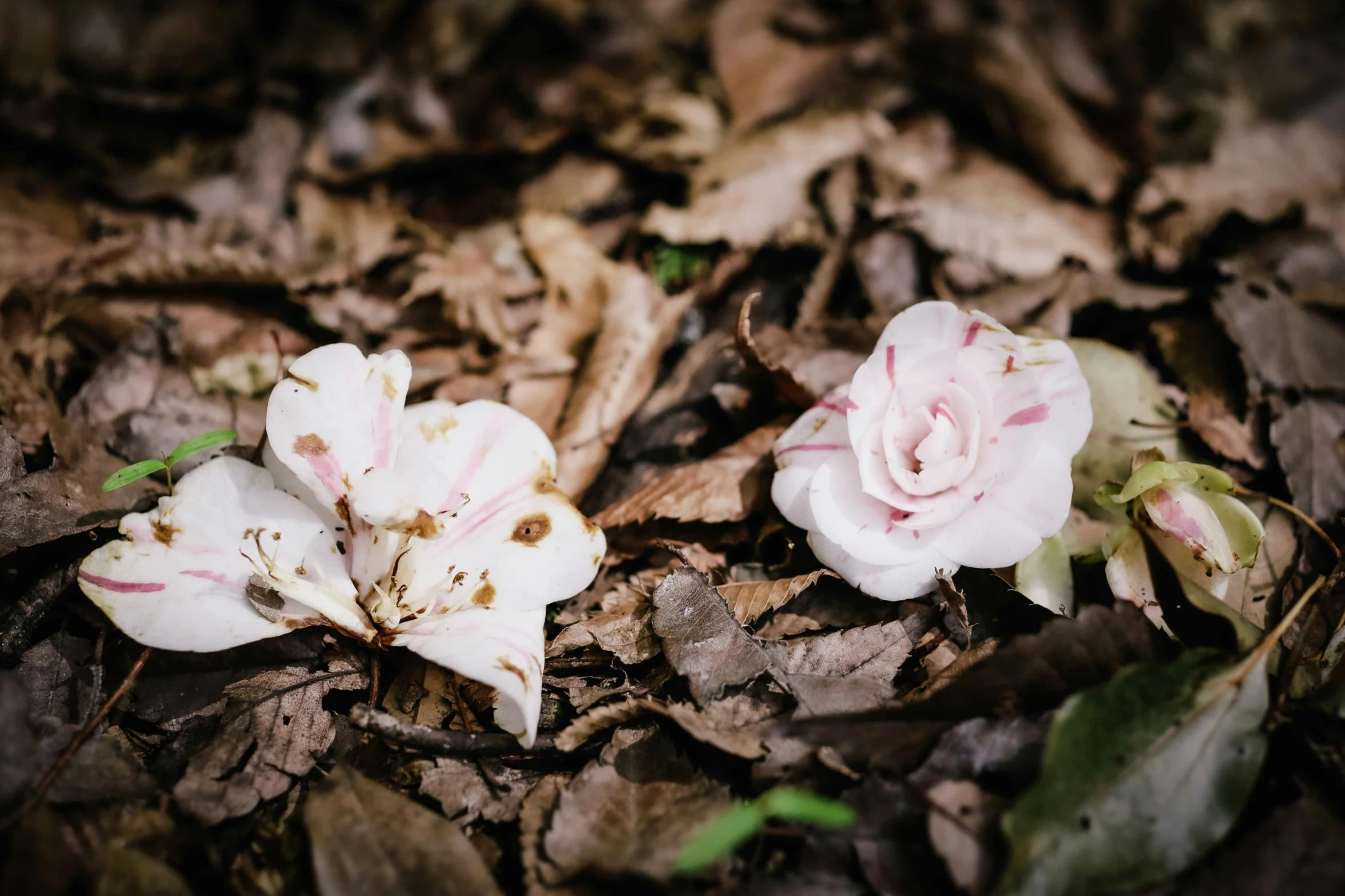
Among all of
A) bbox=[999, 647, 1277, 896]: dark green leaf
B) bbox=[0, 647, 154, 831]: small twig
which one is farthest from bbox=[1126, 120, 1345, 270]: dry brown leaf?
bbox=[0, 647, 154, 831]: small twig

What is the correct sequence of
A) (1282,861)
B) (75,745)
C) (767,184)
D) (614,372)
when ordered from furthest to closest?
(767,184), (614,372), (75,745), (1282,861)

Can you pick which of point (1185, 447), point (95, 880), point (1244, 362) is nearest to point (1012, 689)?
point (1185, 447)

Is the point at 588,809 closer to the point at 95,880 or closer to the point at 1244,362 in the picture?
the point at 95,880

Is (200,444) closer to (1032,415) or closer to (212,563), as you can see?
(212,563)

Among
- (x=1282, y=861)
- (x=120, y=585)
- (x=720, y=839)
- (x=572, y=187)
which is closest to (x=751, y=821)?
(x=720, y=839)

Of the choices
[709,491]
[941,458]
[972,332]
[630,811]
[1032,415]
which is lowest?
[630,811]

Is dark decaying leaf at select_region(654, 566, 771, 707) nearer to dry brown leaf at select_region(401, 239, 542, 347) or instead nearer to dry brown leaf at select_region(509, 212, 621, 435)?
dry brown leaf at select_region(509, 212, 621, 435)
